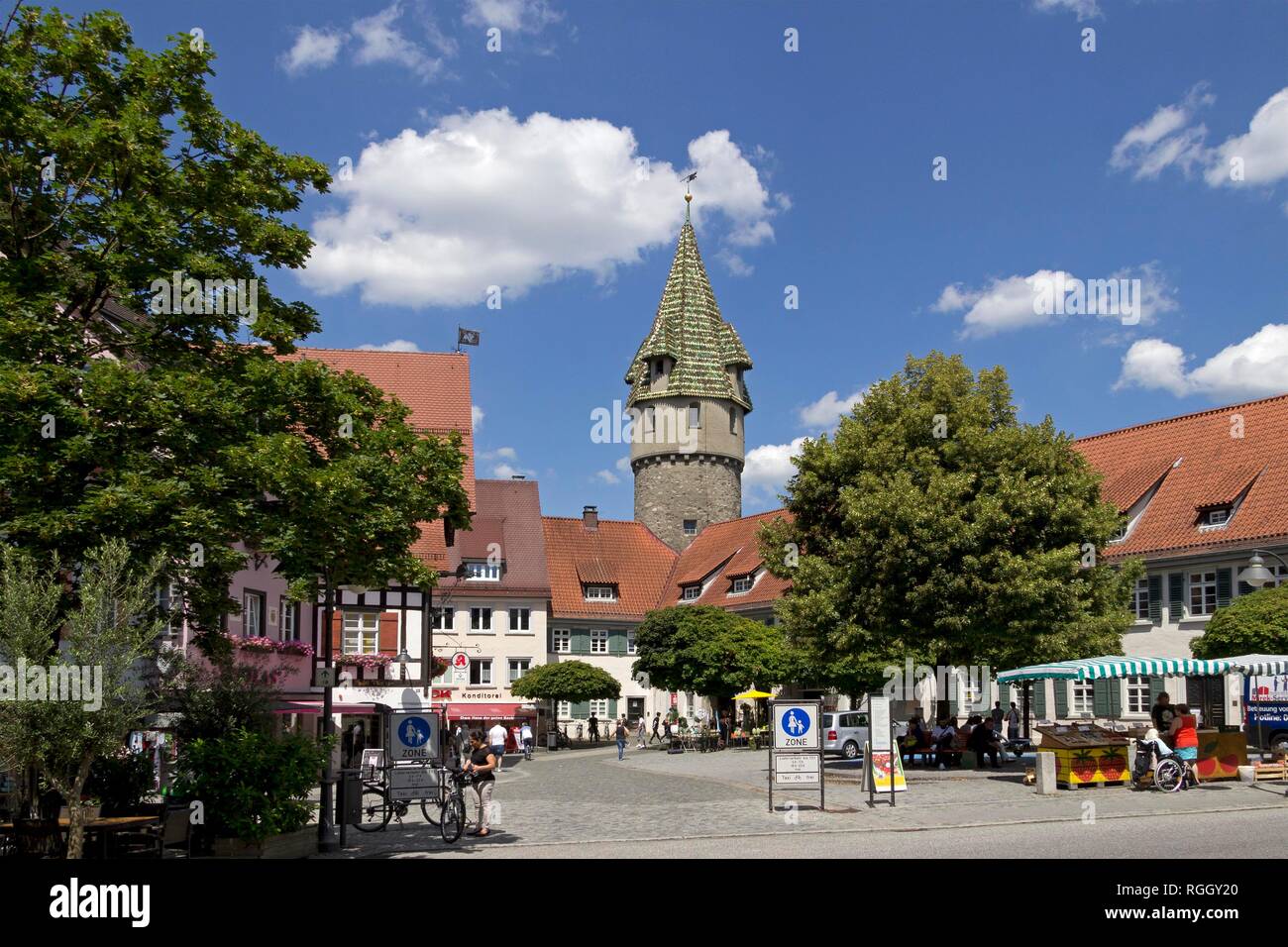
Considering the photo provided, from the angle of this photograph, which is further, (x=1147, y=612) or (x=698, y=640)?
(x=698, y=640)

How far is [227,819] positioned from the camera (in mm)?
14891

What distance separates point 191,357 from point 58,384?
1.92 meters

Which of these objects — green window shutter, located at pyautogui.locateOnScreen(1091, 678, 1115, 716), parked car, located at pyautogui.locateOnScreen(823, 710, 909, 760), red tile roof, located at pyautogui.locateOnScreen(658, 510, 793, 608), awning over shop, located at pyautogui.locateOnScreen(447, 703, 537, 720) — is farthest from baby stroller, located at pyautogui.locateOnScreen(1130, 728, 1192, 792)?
red tile roof, located at pyautogui.locateOnScreen(658, 510, 793, 608)

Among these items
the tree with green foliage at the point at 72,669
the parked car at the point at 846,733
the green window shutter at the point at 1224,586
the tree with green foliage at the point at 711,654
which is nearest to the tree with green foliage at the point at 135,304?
the tree with green foliage at the point at 72,669

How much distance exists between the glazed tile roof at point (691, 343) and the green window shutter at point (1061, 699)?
130 feet

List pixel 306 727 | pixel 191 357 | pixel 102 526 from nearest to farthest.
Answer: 1. pixel 102 526
2. pixel 191 357
3. pixel 306 727

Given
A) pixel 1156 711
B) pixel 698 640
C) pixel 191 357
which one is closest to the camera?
pixel 191 357

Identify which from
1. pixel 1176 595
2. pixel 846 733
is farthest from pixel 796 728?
pixel 1176 595

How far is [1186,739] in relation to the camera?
2327 centimetres

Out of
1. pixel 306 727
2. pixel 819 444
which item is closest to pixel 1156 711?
pixel 819 444

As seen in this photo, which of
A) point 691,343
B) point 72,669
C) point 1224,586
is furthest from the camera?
point 691,343

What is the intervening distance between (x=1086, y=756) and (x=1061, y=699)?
23.0 metres

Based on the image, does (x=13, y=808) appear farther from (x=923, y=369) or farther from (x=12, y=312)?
(x=923, y=369)

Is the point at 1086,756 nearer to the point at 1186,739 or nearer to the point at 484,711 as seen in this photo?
the point at 1186,739
